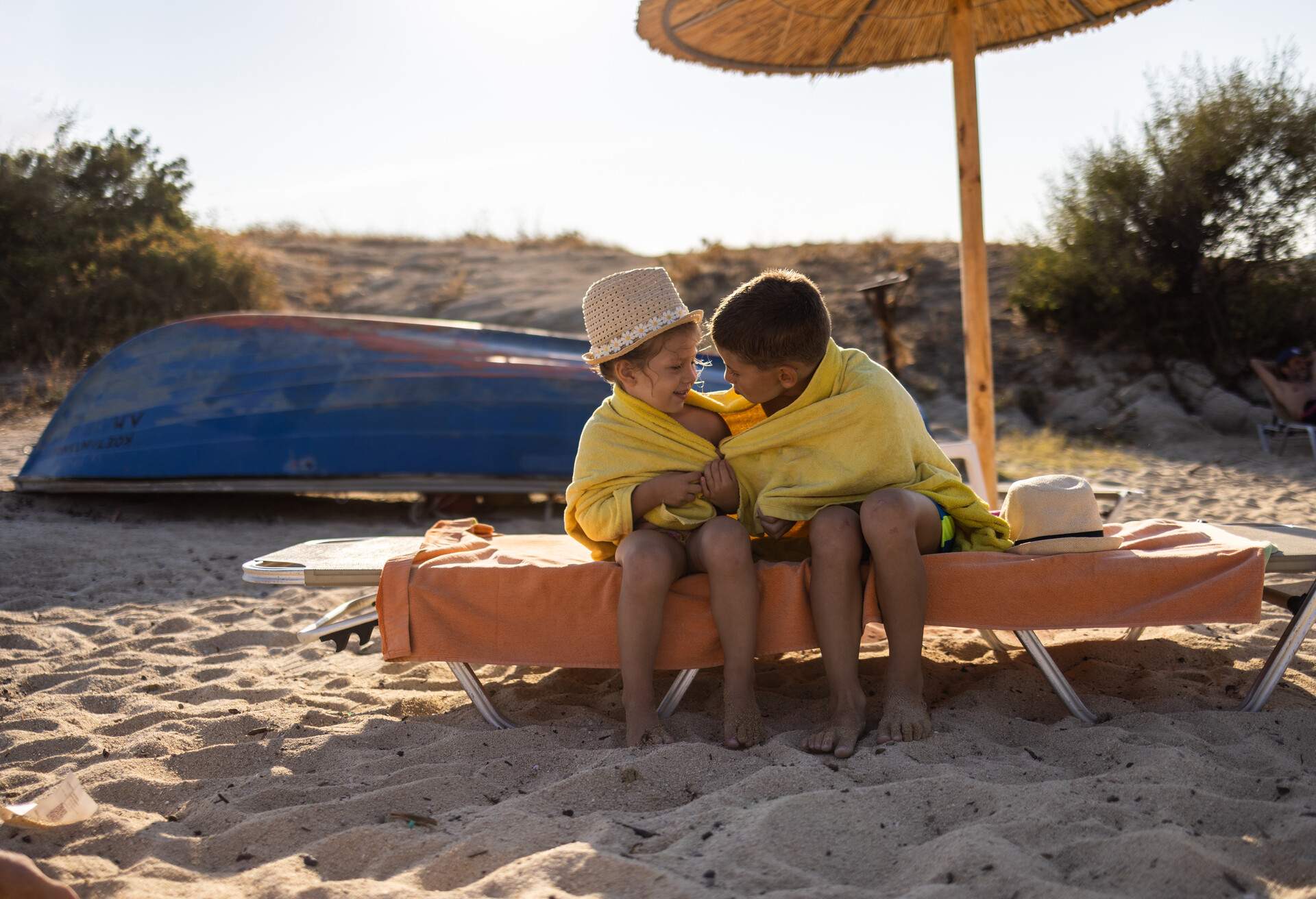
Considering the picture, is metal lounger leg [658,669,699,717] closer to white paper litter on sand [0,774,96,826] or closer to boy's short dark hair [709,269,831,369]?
boy's short dark hair [709,269,831,369]

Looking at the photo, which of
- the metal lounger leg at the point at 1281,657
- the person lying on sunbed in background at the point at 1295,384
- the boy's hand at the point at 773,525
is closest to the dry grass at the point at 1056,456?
the person lying on sunbed in background at the point at 1295,384

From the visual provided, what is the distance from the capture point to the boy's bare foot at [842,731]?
232 cm

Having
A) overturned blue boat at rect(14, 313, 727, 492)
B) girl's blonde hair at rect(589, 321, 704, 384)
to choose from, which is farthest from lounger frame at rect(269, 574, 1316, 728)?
overturned blue boat at rect(14, 313, 727, 492)

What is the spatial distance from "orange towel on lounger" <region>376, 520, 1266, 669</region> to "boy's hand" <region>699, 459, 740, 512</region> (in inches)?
8.8

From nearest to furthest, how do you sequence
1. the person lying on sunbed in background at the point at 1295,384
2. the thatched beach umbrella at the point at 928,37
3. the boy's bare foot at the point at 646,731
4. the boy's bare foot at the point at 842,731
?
the boy's bare foot at the point at 842,731
the boy's bare foot at the point at 646,731
the thatched beach umbrella at the point at 928,37
the person lying on sunbed in background at the point at 1295,384

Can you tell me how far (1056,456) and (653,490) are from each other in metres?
8.11

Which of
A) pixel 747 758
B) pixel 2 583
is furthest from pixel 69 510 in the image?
pixel 747 758

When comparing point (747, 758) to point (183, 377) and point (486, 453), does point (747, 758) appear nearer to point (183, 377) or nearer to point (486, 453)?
point (486, 453)

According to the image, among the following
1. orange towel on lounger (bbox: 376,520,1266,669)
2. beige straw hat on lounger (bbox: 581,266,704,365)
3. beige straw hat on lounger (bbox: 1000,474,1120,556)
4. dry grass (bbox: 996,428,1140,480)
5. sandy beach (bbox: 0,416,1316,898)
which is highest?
beige straw hat on lounger (bbox: 581,266,704,365)

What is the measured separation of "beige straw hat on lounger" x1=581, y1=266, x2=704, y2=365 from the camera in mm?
2711

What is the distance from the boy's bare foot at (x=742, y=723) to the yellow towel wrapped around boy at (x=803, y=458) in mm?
492

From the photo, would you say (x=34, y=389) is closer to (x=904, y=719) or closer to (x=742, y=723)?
(x=742, y=723)

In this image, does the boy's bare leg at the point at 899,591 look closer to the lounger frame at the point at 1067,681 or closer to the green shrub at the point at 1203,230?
the lounger frame at the point at 1067,681

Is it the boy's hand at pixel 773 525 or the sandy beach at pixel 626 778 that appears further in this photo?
the boy's hand at pixel 773 525
